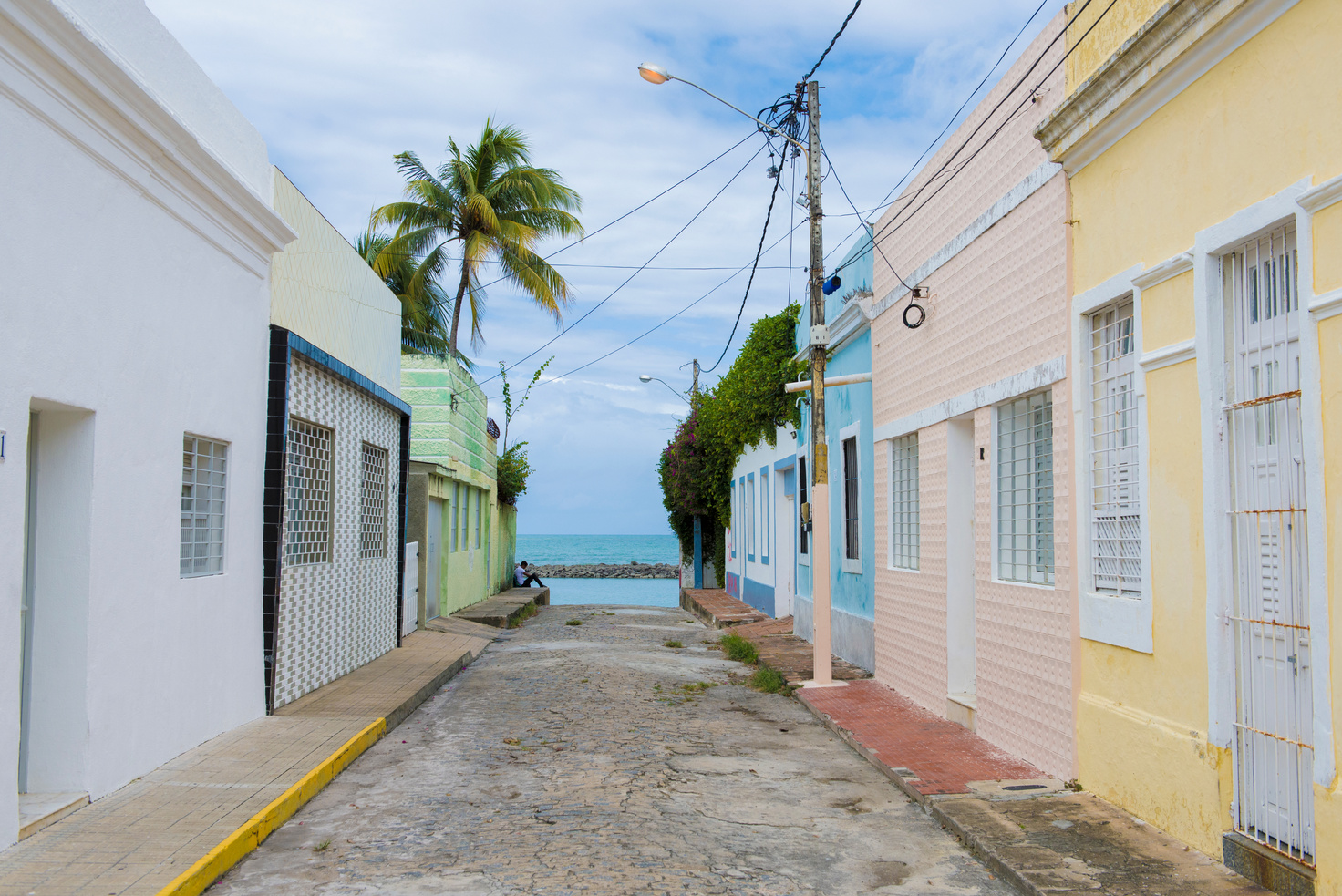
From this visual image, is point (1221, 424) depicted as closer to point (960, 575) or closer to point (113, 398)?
point (960, 575)

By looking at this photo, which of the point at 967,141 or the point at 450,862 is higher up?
the point at 967,141

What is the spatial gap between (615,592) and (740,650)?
127 feet

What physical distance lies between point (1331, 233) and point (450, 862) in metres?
5.06

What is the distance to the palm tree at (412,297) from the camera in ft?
89.0

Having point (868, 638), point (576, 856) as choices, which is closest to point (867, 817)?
point (576, 856)

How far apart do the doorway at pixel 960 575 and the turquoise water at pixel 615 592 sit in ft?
79.5

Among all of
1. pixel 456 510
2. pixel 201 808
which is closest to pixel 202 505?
pixel 201 808

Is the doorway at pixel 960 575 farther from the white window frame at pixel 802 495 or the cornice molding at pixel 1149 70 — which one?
the white window frame at pixel 802 495

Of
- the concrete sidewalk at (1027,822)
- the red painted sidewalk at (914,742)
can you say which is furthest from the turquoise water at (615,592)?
the concrete sidewalk at (1027,822)

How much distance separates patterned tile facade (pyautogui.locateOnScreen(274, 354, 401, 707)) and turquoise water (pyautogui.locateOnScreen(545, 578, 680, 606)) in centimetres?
1910

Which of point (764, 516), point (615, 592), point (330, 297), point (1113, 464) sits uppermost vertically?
point (330, 297)

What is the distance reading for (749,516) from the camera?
25.7 metres

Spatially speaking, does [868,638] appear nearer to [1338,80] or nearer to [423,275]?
[1338,80]

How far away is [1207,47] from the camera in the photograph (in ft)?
18.4
